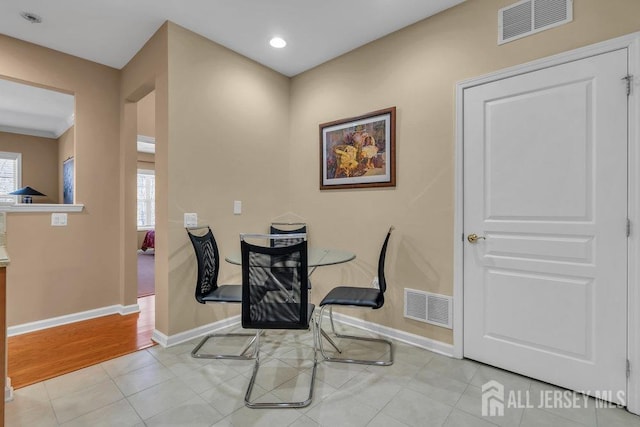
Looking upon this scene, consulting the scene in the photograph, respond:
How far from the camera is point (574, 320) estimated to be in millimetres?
1961

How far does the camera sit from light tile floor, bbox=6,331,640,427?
1.71m

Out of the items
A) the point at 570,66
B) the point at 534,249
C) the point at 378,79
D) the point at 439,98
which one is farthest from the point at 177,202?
the point at 570,66

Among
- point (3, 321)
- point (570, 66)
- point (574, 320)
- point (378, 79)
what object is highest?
point (378, 79)

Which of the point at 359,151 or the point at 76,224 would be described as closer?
the point at 359,151

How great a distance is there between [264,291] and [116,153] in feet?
9.07

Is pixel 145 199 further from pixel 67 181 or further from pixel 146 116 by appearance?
pixel 146 116

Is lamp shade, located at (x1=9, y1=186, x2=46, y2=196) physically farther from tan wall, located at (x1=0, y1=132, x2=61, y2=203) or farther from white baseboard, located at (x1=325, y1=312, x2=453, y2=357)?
white baseboard, located at (x1=325, y1=312, x2=453, y2=357)

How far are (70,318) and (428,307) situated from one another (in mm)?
3522

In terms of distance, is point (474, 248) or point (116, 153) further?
point (116, 153)

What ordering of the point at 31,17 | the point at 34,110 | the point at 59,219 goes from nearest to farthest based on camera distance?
the point at 31,17, the point at 59,219, the point at 34,110

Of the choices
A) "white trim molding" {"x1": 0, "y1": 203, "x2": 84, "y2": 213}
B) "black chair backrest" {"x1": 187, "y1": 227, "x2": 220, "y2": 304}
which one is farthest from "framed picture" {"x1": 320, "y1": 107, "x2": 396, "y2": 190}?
"white trim molding" {"x1": 0, "y1": 203, "x2": 84, "y2": 213}

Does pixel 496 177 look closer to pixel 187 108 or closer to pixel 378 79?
pixel 378 79

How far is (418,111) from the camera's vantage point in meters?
2.65

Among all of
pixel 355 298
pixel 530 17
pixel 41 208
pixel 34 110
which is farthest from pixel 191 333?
pixel 34 110
